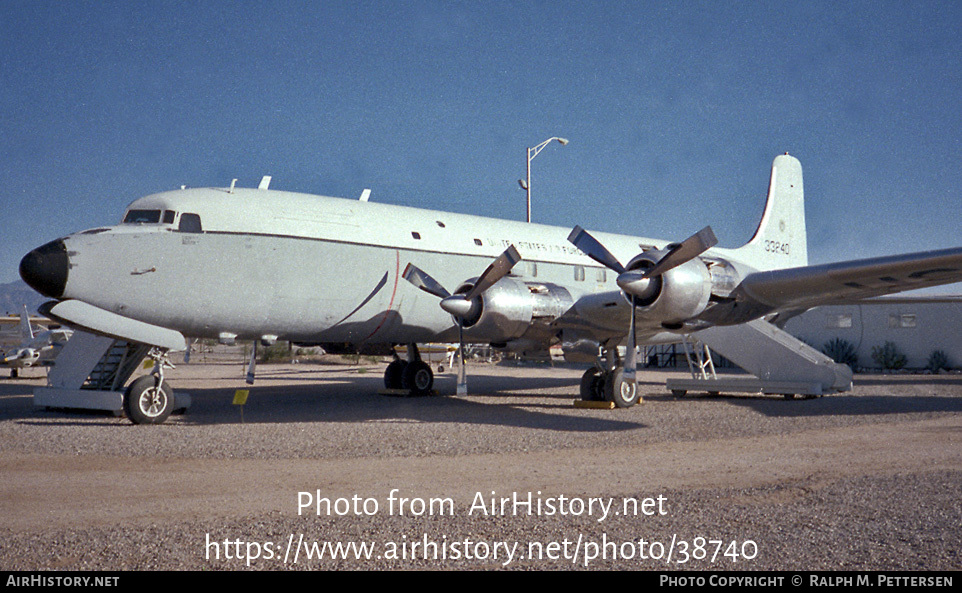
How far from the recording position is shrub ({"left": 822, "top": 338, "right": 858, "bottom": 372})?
31078 millimetres

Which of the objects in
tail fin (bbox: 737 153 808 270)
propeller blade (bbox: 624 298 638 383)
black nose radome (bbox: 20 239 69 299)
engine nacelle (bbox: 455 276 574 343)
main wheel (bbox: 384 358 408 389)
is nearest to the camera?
black nose radome (bbox: 20 239 69 299)

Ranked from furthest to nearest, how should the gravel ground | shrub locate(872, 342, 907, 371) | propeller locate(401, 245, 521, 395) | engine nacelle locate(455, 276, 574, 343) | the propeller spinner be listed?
1. shrub locate(872, 342, 907, 371)
2. engine nacelle locate(455, 276, 574, 343)
3. propeller locate(401, 245, 521, 395)
4. the propeller spinner
5. the gravel ground

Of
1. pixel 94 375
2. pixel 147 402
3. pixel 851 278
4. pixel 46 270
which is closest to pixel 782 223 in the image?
pixel 851 278

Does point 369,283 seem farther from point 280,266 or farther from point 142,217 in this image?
point 142,217

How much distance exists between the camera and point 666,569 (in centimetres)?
399

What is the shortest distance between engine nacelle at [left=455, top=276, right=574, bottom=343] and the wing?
319cm

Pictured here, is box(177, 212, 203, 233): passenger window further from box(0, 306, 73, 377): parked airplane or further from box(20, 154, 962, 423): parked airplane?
box(0, 306, 73, 377): parked airplane

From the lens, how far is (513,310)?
1235 centimetres

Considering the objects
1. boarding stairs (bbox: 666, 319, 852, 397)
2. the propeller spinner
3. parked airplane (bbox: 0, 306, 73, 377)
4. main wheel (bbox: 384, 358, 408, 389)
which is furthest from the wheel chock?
parked airplane (bbox: 0, 306, 73, 377)

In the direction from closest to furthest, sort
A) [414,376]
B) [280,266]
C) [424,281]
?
[280,266], [424,281], [414,376]

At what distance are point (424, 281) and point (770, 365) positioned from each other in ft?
26.5

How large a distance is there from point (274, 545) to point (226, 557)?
0.33m

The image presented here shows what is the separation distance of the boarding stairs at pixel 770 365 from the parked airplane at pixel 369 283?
1.21 feet

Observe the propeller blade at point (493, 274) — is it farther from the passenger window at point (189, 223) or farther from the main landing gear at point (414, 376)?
the main landing gear at point (414, 376)
